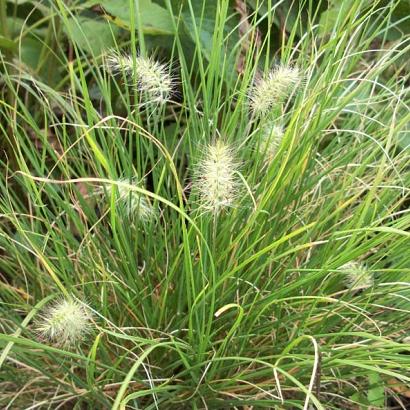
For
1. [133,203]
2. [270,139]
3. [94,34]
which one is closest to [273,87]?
[270,139]

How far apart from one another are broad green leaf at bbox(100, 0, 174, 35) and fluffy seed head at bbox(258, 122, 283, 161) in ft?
0.78

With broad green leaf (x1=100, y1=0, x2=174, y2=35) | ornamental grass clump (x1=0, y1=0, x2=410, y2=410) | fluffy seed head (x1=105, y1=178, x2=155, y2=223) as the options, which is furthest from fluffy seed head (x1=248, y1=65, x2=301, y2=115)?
broad green leaf (x1=100, y1=0, x2=174, y2=35)

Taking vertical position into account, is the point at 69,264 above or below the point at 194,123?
below

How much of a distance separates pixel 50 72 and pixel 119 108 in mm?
135

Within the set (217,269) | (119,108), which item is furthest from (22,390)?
(119,108)

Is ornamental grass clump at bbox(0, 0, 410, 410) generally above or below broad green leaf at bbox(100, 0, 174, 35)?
below

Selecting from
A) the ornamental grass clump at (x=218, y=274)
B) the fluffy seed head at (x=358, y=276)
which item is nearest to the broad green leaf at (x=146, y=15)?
the ornamental grass clump at (x=218, y=274)

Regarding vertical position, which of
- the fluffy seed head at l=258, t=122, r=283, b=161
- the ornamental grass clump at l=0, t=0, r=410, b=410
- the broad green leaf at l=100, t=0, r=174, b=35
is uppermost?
the broad green leaf at l=100, t=0, r=174, b=35

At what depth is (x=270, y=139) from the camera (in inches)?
35.7

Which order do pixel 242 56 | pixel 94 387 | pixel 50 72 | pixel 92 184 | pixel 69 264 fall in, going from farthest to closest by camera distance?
pixel 50 72
pixel 242 56
pixel 92 184
pixel 69 264
pixel 94 387

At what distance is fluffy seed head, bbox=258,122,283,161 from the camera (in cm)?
91

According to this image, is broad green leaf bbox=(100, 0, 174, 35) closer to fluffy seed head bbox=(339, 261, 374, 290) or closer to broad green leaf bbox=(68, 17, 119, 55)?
broad green leaf bbox=(68, 17, 119, 55)

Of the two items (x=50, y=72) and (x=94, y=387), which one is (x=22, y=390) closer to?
(x=94, y=387)

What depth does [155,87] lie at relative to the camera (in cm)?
84
